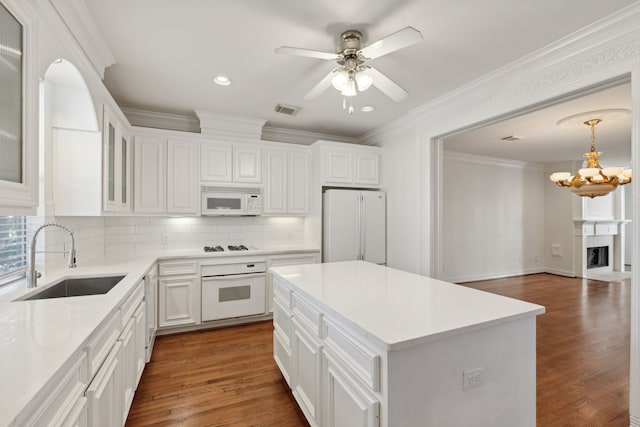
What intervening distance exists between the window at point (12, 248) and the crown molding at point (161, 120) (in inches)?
82.3

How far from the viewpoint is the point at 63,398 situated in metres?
1.00

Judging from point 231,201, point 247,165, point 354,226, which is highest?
point 247,165

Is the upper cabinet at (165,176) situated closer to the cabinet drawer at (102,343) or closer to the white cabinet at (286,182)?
the white cabinet at (286,182)

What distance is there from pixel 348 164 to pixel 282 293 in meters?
2.39

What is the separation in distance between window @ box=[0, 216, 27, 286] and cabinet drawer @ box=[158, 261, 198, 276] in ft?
4.41

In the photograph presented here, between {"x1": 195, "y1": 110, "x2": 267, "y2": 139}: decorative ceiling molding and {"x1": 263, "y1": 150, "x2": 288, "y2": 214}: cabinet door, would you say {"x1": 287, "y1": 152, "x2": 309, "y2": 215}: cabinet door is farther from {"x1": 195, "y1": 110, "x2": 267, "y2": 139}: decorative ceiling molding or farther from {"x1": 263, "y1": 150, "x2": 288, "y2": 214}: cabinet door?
{"x1": 195, "y1": 110, "x2": 267, "y2": 139}: decorative ceiling molding

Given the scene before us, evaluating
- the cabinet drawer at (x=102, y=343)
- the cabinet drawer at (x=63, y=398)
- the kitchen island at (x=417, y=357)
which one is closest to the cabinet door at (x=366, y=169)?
the kitchen island at (x=417, y=357)

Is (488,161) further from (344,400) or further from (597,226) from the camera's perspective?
(344,400)

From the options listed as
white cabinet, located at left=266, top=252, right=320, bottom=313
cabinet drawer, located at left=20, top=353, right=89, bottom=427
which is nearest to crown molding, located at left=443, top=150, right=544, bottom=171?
white cabinet, located at left=266, top=252, right=320, bottom=313

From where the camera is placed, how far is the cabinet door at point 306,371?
64.7 inches

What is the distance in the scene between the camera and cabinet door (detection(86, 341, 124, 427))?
1215 millimetres

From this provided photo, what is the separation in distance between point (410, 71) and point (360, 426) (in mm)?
2703

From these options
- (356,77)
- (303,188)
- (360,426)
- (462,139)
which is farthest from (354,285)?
(462,139)

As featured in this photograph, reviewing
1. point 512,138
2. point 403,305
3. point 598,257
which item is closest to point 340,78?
point 403,305
